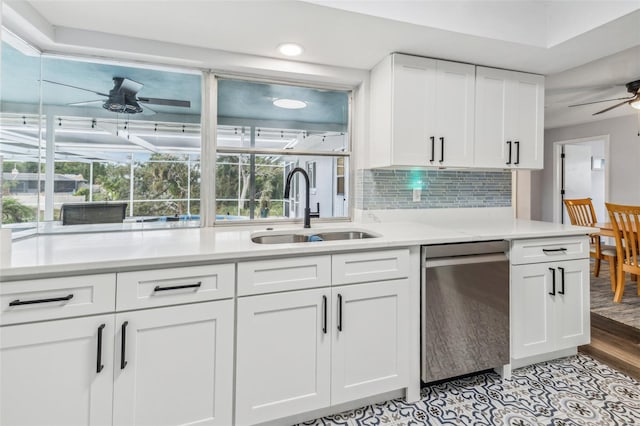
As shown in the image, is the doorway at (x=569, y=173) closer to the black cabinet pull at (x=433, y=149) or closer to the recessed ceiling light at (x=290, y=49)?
the black cabinet pull at (x=433, y=149)

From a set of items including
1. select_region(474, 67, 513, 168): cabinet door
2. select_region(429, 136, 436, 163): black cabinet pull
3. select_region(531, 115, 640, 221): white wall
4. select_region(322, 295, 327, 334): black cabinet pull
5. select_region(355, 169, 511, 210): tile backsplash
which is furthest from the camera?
select_region(531, 115, 640, 221): white wall

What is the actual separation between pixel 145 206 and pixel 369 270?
5.11 feet

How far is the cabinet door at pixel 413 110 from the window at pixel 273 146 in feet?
1.74

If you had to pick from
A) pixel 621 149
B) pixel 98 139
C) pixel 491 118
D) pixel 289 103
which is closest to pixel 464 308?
pixel 491 118

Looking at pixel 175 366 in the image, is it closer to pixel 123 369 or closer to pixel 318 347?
pixel 123 369

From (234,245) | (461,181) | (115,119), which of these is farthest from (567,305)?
(115,119)

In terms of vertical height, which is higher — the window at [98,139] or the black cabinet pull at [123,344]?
the window at [98,139]

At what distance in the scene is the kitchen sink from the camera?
6.64 feet

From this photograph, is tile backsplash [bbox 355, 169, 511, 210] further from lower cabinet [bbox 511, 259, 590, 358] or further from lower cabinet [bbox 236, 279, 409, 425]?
lower cabinet [bbox 236, 279, 409, 425]

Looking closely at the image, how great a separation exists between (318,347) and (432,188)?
1.70m

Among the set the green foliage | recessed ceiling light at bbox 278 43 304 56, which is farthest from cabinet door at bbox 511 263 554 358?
the green foliage

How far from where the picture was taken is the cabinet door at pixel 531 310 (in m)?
1.96

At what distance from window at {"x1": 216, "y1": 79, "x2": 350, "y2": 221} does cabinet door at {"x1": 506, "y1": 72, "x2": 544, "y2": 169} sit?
1.29 metres

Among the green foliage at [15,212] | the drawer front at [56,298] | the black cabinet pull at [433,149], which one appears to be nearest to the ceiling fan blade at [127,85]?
the green foliage at [15,212]
